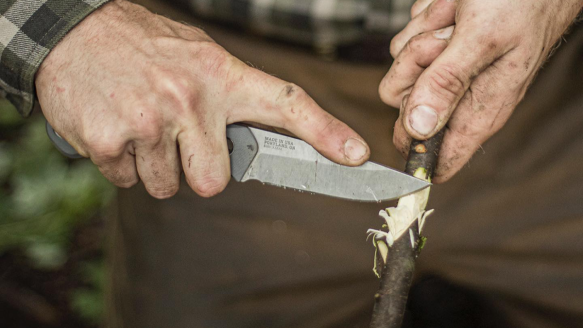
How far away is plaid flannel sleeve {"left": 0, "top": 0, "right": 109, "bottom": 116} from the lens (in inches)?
60.6

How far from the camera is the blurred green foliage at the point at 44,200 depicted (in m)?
3.01

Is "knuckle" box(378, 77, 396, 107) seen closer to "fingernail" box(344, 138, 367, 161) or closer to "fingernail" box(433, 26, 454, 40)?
"fingernail" box(433, 26, 454, 40)

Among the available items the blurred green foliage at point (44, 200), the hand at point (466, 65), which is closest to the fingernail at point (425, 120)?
the hand at point (466, 65)

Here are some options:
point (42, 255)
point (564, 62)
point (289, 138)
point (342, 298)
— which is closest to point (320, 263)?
point (342, 298)

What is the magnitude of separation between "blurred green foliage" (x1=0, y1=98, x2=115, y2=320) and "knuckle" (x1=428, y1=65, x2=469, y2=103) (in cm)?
235

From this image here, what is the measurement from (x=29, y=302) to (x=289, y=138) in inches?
96.2

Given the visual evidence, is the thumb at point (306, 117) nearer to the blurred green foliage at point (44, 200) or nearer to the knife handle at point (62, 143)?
the knife handle at point (62, 143)

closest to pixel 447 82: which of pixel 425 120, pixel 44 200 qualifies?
pixel 425 120

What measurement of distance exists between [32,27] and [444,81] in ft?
4.57

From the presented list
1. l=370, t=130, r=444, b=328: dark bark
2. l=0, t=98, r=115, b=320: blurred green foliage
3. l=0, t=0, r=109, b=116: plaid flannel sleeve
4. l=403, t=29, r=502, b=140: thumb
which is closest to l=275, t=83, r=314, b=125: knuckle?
l=403, t=29, r=502, b=140: thumb

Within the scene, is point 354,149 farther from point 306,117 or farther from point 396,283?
point 396,283

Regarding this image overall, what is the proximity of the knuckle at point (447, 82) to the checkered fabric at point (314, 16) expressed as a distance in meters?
0.82

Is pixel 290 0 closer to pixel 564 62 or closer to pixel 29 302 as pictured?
pixel 564 62

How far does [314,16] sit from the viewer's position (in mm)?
2145
